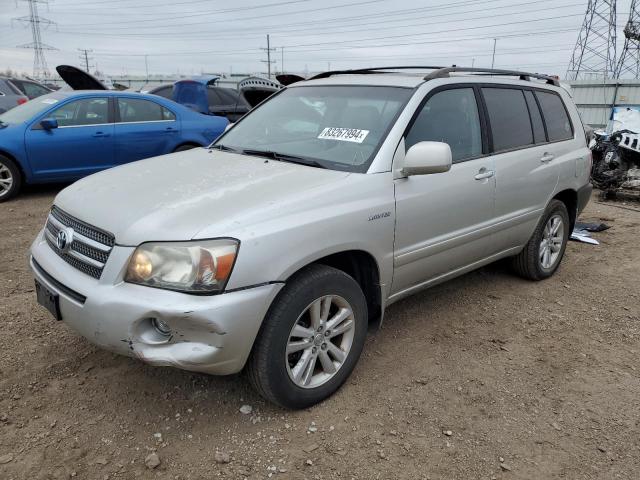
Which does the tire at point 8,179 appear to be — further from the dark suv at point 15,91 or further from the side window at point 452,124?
the side window at point 452,124

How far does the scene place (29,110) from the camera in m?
7.08

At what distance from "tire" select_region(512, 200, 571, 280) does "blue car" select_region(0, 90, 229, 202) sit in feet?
17.2

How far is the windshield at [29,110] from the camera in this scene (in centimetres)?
692

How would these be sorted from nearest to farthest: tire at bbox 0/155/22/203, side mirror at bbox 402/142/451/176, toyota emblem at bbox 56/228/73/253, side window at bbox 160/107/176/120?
toyota emblem at bbox 56/228/73/253 → side mirror at bbox 402/142/451/176 → tire at bbox 0/155/22/203 → side window at bbox 160/107/176/120

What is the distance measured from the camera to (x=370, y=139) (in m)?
3.11

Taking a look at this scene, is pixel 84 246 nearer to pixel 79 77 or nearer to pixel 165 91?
pixel 79 77

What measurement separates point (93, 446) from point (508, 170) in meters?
3.18

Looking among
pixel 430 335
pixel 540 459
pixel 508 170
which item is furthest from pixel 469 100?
pixel 540 459

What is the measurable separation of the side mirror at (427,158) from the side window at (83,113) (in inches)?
222

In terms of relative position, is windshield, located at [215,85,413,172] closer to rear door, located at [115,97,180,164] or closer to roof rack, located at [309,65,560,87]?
roof rack, located at [309,65,560,87]

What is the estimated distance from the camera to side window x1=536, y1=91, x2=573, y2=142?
4.48 m

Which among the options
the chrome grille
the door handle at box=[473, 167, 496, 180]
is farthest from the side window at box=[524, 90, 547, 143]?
the chrome grille

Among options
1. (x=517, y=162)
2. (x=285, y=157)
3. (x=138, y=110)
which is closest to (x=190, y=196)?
(x=285, y=157)

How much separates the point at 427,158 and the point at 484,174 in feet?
2.89
